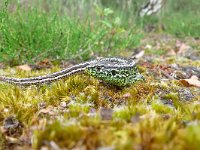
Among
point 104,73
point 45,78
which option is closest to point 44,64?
point 45,78

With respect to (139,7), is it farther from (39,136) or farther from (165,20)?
(39,136)

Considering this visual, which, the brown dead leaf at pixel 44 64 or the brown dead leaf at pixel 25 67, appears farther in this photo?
the brown dead leaf at pixel 44 64

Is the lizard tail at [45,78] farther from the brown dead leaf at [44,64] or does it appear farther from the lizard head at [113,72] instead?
the brown dead leaf at [44,64]

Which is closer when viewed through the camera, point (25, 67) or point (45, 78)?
point (45, 78)

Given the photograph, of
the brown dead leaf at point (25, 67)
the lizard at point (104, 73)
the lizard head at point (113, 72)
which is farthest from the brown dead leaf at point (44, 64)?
the lizard head at point (113, 72)

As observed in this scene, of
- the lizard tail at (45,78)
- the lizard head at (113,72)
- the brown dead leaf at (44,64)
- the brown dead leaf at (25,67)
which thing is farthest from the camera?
the brown dead leaf at (44,64)

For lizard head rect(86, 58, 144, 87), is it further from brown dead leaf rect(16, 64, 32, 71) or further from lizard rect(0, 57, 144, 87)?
brown dead leaf rect(16, 64, 32, 71)

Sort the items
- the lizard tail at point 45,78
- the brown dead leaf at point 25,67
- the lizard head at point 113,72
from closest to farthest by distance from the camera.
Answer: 1. the lizard head at point 113,72
2. the lizard tail at point 45,78
3. the brown dead leaf at point 25,67

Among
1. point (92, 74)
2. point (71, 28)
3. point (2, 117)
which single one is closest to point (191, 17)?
point (71, 28)

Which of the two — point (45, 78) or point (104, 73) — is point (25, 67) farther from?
point (104, 73)
